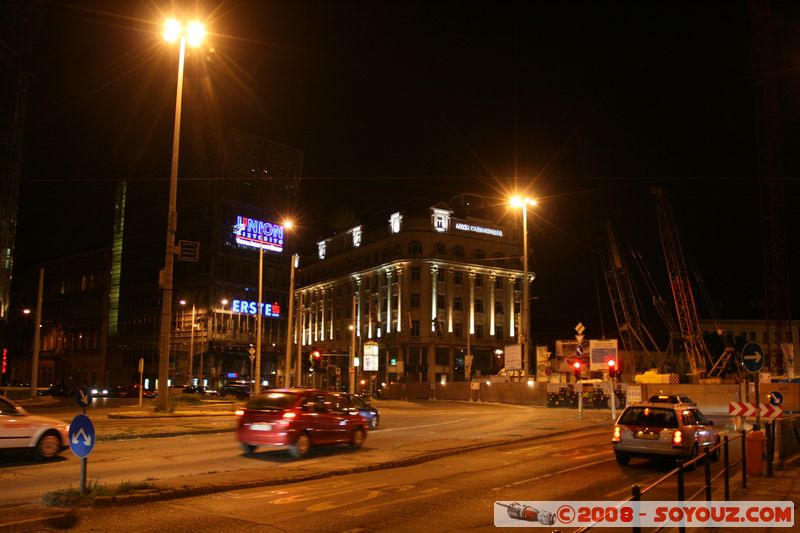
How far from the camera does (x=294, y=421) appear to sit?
52.2ft

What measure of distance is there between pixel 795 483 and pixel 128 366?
299 feet

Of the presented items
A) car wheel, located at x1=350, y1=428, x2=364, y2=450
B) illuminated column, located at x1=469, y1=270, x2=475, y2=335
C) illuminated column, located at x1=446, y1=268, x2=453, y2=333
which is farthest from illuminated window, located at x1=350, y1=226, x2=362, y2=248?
car wheel, located at x1=350, y1=428, x2=364, y2=450

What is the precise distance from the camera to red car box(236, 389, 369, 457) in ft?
52.0

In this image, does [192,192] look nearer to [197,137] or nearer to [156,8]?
[197,137]

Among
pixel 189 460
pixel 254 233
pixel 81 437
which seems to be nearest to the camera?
pixel 81 437

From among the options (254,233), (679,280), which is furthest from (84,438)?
(679,280)

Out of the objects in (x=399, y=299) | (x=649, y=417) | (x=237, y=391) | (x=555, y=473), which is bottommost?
(x=237, y=391)

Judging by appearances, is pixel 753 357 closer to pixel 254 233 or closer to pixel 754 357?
pixel 754 357

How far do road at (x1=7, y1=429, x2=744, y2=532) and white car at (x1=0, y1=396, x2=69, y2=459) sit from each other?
5.51 meters

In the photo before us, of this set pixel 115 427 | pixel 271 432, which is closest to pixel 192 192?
pixel 115 427

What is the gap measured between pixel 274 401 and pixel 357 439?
2.74 metres

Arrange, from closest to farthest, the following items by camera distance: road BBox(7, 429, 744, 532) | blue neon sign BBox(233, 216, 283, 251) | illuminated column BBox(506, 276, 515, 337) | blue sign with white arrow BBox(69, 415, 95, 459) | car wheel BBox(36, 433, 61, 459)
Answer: road BBox(7, 429, 744, 532)
blue sign with white arrow BBox(69, 415, 95, 459)
car wheel BBox(36, 433, 61, 459)
blue neon sign BBox(233, 216, 283, 251)
illuminated column BBox(506, 276, 515, 337)

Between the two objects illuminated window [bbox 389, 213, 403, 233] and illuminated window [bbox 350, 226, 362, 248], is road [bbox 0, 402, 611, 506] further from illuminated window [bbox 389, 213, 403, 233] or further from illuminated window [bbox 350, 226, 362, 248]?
illuminated window [bbox 350, 226, 362, 248]

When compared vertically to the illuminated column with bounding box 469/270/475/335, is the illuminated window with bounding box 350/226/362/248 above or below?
above
